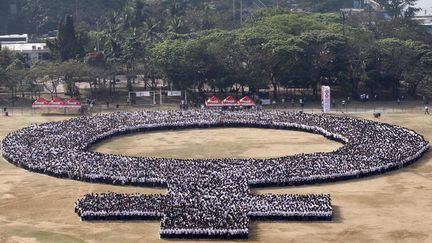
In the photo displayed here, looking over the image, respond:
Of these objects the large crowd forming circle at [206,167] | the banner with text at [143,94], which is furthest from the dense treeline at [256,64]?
the large crowd forming circle at [206,167]

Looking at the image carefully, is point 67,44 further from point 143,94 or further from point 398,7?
point 398,7

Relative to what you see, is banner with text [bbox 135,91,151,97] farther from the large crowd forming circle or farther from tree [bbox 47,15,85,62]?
tree [bbox 47,15,85,62]

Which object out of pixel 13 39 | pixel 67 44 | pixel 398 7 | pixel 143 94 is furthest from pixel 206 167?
pixel 398 7

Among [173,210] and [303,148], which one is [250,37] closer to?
[303,148]

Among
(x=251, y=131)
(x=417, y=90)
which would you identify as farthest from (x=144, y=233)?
(x=417, y=90)

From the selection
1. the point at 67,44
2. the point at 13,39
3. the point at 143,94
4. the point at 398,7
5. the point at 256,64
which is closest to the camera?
the point at 256,64

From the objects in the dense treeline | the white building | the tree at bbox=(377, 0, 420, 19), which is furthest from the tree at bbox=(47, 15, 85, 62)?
the tree at bbox=(377, 0, 420, 19)

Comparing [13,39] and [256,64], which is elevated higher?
[13,39]

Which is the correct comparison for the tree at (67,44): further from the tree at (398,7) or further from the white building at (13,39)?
the tree at (398,7)
